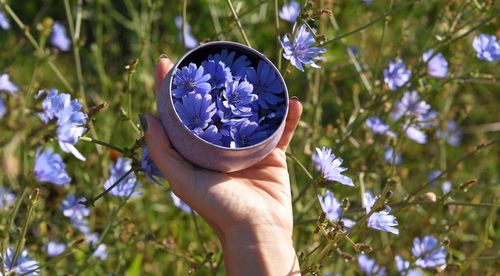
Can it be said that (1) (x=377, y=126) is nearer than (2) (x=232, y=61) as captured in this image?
No

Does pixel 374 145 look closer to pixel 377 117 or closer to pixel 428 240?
pixel 377 117

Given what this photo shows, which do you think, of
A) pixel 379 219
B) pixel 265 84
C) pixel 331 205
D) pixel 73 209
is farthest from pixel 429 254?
pixel 73 209

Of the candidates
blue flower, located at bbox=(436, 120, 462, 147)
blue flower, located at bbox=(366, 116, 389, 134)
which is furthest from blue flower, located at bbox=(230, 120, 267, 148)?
blue flower, located at bbox=(436, 120, 462, 147)

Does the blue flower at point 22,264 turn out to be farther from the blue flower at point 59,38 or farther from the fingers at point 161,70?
the blue flower at point 59,38

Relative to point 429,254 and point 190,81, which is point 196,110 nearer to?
point 190,81

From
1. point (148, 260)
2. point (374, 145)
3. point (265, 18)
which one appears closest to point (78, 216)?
point (148, 260)

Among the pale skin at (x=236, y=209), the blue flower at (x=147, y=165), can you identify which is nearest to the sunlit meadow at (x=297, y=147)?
the blue flower at (x=147, y=165)
